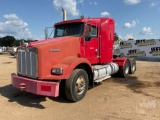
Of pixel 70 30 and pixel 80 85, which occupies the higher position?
pixel 70 30

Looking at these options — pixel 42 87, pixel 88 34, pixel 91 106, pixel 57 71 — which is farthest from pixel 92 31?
pixel 42 87

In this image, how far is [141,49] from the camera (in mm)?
25891

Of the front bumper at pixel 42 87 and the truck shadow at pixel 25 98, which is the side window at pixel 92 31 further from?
the front bumper at pixel 42 87

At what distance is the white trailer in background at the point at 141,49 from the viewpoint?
24.8 m

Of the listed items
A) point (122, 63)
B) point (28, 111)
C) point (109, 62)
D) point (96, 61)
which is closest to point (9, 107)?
point (28, 111)

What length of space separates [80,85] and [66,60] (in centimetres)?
98

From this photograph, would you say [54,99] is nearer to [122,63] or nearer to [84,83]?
[84,83]

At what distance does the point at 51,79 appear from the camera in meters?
7.00

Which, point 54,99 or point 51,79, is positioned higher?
point 51,79

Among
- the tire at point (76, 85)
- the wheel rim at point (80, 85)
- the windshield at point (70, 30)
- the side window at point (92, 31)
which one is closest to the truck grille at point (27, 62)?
the tire at point (76, 85)

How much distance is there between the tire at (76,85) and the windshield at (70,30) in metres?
1.74

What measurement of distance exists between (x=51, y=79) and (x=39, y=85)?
0.45m

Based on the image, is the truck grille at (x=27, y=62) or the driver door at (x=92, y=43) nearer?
the truck grille at (x=27, y=62)

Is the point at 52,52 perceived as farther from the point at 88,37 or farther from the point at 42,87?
the point at 88,37
